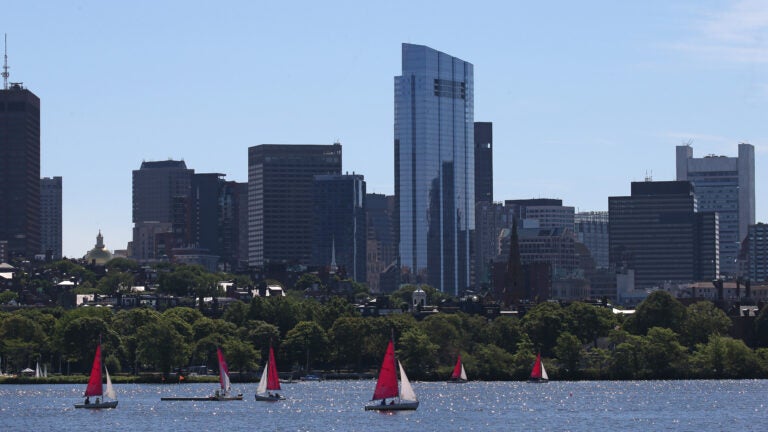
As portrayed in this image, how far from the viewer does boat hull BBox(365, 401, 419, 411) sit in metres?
153

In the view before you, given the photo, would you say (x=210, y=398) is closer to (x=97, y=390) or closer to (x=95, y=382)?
(x=97, y=390)

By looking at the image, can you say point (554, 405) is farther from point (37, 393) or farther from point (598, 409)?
point (37, 393)

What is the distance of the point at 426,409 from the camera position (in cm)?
16138

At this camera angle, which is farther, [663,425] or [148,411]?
[148,411]

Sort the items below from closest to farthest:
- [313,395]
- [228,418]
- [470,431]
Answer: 1. [470,431]
2. [228,418]
3. [313,395]

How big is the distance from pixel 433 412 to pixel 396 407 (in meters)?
4.55

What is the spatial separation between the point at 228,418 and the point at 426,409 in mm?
19254

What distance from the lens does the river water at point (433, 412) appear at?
14162 cm

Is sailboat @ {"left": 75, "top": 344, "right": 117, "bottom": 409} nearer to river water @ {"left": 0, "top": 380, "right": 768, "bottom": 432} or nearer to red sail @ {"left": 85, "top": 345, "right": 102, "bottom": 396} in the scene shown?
red sail @ {"left": 85, "top": 345, "right": 102, "bottom": 396}

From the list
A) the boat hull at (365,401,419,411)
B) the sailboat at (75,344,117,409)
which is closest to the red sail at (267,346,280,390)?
the sailboat at (75,344,117,409)

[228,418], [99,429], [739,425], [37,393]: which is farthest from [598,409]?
[37,393]

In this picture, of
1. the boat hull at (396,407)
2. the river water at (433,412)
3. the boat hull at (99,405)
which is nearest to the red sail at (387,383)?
the boat hull at (396,407)

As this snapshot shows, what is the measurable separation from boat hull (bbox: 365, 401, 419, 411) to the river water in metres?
0.62

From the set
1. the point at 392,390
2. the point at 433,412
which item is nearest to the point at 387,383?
the point at 392,390
